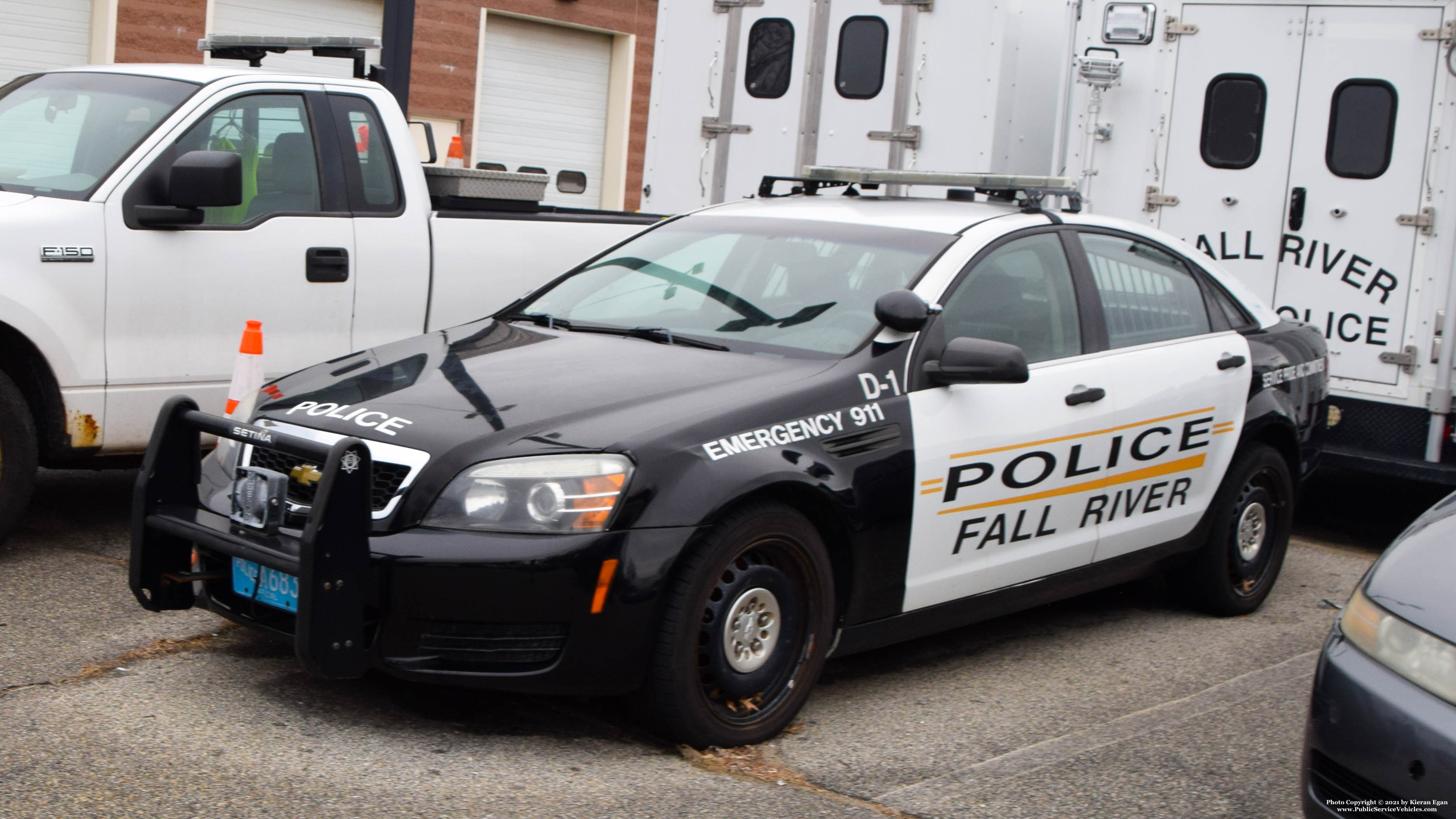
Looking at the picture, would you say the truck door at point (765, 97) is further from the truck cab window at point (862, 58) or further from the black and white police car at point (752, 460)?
the black and white police car at point (752, 460)

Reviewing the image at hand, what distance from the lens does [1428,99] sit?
7.62m

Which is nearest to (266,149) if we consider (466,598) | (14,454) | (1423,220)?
(14,454)

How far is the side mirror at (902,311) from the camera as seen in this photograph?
475 centimetres

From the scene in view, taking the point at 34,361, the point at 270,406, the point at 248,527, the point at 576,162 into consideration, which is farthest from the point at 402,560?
the point at 576,162

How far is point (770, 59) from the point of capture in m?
9.46

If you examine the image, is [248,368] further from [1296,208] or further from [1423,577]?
[1296,208]

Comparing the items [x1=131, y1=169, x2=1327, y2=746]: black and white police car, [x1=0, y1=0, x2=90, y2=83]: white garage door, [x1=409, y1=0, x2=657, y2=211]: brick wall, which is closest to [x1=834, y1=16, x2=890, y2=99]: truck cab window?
[x1=131, y1=169, x2=1327, y2=746]: black and white police car

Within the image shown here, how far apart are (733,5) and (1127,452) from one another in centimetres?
500

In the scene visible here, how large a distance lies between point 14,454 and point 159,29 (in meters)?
10.6

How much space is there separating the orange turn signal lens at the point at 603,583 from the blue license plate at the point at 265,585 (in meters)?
0.77

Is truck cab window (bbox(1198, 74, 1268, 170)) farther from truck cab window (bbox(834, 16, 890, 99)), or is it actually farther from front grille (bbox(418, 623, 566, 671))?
front grille (bbox(418, 623, 566, 671))

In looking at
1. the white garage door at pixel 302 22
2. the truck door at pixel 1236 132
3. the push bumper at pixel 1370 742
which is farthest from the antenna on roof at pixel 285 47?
the white garage door at pixel 302 22

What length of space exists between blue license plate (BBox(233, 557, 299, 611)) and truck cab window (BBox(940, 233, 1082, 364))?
218cm

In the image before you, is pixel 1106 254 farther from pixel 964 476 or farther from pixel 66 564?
pixel 66 564
